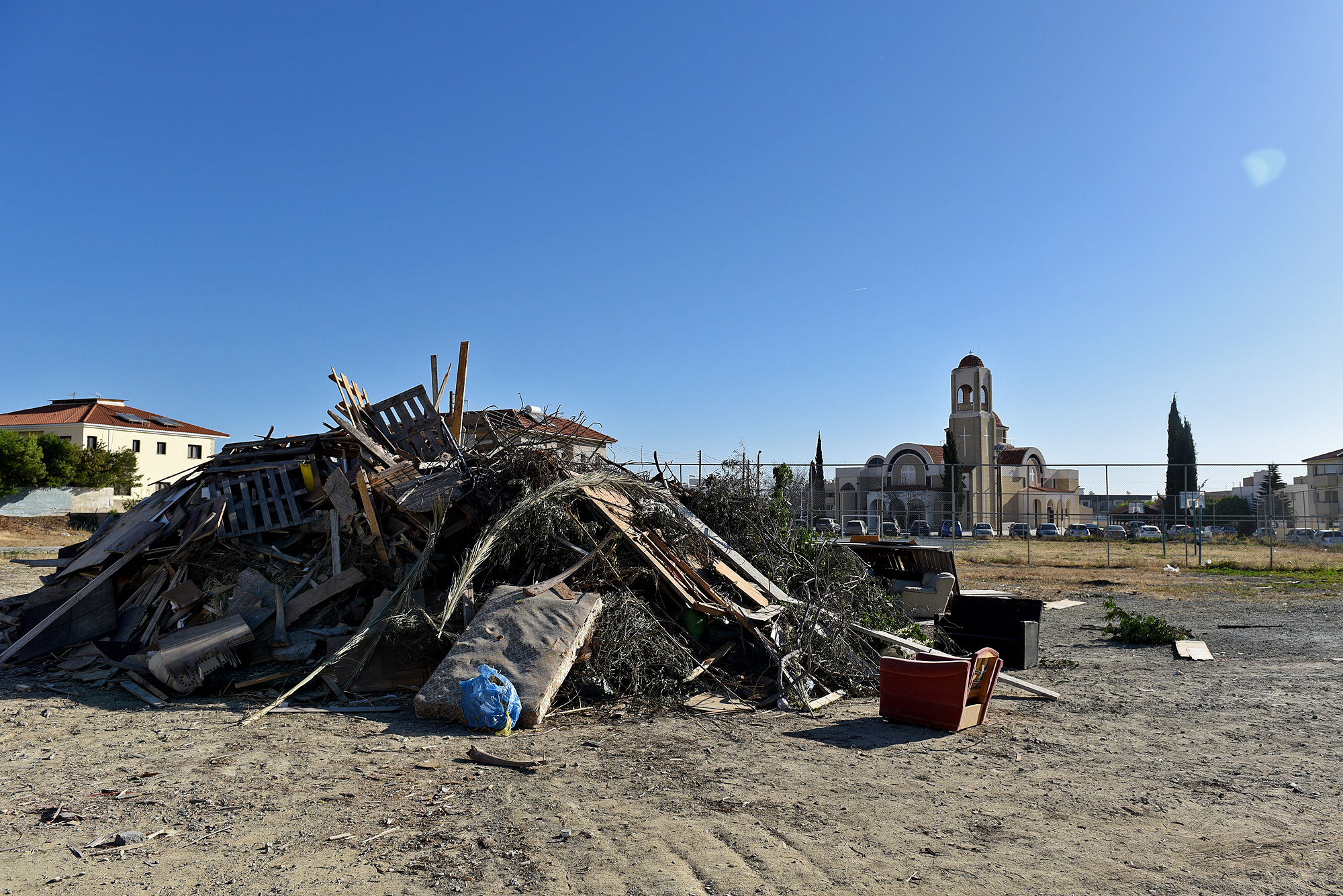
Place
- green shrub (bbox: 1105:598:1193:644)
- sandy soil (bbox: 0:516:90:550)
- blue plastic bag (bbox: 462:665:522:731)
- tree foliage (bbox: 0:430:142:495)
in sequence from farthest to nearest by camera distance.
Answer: tree foliage (bbox: 0:430:142:495) < sandy soil (bbox: 0:516:90:550) < green shrub (bbox: 1105:598:1193:644) < blue plastic bag (bbox: 462:665:522:731)

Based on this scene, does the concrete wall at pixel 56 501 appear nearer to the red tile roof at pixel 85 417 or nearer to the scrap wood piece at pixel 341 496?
the red tile roof at pixel 85 417

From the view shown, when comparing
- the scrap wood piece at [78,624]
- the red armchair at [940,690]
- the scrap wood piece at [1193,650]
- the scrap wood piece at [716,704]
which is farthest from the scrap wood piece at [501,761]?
the scrap wood piece at [1193,650]

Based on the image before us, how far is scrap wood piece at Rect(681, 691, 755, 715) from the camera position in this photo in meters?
7.12

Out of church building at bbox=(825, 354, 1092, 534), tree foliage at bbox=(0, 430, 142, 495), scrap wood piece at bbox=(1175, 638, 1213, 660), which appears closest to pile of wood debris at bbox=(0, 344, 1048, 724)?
scrap wood piece at bbox=(1175, 638, 1213, 660)

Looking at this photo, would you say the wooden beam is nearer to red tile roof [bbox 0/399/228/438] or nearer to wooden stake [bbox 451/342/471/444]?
wooden stake [bbox 451/342/471/444]

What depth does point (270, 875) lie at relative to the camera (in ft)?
12.4

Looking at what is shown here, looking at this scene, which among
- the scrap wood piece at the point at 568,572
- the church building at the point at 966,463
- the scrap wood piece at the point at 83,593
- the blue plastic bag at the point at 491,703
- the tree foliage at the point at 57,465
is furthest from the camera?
the church building at the point at 966,463

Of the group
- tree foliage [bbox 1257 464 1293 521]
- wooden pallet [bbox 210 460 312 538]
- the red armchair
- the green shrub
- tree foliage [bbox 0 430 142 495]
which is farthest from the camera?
tree foliage [bbox 0 430 142 495]

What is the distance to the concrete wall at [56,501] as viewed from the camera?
39906 mm

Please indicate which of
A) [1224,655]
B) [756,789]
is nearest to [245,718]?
[756,789]

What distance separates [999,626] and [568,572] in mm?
5412

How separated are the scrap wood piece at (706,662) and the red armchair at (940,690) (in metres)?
1.68

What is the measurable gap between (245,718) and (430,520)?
2675 millimetres

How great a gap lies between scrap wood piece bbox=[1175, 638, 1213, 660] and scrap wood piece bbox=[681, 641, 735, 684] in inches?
244
